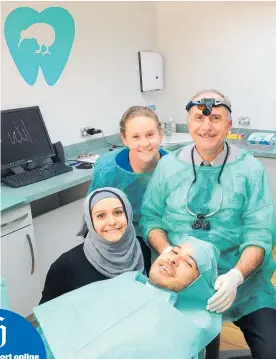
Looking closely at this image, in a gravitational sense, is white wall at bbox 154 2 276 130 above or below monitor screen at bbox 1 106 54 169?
above

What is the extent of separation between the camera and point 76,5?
3.20 meters

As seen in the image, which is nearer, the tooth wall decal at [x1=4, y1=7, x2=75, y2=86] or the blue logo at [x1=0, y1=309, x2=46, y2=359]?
the blue logo at [x1=0, y1=309, x2=46, y2=359]

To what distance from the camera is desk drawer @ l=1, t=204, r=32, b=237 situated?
2.24 metres

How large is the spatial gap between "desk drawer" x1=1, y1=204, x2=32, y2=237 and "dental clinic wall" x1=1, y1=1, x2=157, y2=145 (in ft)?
2.78

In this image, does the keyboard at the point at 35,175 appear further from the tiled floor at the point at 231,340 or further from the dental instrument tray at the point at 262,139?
the dental instrument tray at the point at 262,139

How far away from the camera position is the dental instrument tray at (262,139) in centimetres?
340

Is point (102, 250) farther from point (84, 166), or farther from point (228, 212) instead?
point (84, 166)

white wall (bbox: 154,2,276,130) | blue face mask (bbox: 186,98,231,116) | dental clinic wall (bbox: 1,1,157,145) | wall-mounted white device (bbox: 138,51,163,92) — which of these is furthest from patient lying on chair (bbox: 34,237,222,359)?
wall-mounted white device (bbox: 138,51,163,92)

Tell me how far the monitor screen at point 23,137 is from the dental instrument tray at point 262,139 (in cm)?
169

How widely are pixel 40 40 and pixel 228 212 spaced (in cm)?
208

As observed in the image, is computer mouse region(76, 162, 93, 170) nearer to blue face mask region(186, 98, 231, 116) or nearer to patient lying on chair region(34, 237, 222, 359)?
blue face mask region(186, 98, 231, 116)

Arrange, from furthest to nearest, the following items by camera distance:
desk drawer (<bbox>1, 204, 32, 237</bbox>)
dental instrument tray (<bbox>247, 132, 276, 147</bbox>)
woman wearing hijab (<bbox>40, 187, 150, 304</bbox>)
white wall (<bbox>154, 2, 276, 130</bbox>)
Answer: white wall (<bbox>154, 2, 276, 130</bbox>) < dental instrument tray (<bbox>247, 132, 276, 147</bbox>) < desk drawer (<bbox>1, 204, 32, 237</bbox>) < woman wearing hijab (<bbox>40, 187, 150, 304</bbox>)

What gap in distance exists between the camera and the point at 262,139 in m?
3.42

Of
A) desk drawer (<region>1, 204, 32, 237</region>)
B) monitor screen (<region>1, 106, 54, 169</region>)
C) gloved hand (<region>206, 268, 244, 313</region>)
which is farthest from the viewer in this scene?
monitor screen (<region>1, 106, 54, 169</region>)
